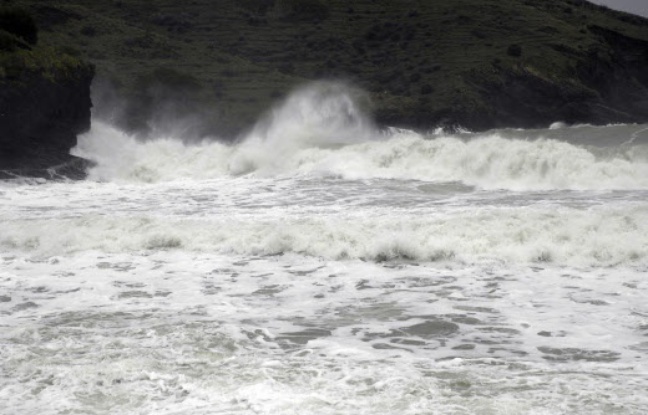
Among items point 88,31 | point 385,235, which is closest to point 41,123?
point 385,235

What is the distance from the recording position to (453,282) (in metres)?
11.8

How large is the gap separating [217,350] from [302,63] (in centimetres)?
6067

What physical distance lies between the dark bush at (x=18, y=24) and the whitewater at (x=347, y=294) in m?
12.9

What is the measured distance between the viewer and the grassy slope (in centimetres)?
5894

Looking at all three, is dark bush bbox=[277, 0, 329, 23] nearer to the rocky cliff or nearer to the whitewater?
the rocky cliff

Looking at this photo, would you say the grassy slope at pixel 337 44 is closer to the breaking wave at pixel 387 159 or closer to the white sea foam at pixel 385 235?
the breaking wave at pixel 387 159

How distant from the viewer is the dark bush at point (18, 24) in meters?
34.1

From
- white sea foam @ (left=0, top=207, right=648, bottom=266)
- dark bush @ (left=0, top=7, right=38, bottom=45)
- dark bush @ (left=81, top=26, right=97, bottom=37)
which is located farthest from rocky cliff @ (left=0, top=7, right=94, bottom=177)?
dark bush @ (left=81, top=26, right=97, bottom=37)

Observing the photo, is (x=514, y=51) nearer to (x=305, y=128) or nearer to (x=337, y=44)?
(x=337, y=44)

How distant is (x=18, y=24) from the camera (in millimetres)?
34219

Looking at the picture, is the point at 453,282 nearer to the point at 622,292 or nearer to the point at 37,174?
the point at 622,292

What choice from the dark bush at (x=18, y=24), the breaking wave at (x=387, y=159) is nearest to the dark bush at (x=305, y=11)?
the breaking wave at (x=387, y=159)

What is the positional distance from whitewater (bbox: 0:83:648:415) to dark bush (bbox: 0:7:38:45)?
508 inches

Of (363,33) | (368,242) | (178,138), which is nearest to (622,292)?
(368,242)
